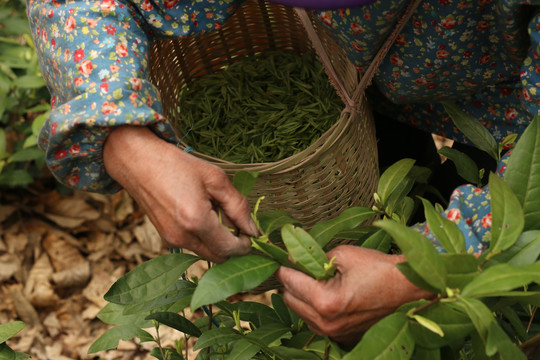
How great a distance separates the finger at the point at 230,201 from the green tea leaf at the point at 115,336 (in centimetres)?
30

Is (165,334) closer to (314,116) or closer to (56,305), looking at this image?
(56,305)

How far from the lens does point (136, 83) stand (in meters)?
0.79

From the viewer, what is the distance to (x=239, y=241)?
703 millimetres

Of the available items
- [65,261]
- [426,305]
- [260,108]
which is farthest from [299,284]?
[65,261]

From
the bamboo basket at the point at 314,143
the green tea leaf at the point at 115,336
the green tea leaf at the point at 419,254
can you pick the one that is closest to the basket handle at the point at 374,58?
the bamboo basket at the point at 314,143

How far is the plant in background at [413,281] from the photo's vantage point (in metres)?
0.54

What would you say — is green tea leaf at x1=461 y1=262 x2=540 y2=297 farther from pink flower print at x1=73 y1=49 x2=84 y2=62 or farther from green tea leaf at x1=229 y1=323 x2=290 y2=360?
pink flower print at x1=73 y1=49 x2=84 y2=62

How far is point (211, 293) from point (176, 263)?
7.0 inches

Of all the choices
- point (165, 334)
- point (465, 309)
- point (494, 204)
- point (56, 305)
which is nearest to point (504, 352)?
point (465, 309)

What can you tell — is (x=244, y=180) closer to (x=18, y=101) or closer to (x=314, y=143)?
(x=314, y=143)

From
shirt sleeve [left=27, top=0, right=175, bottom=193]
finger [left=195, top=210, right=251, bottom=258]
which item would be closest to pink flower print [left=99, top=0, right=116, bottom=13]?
shirt sleeve [left=27, top=0, right=175, bottom=193]

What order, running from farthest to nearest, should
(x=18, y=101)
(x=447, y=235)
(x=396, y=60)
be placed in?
1. (x=18, y=101)
2. (x=396, y=60)
3. (x=447, y=235)

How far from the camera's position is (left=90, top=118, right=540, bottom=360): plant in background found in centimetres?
54

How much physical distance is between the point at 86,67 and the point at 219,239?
31cm
